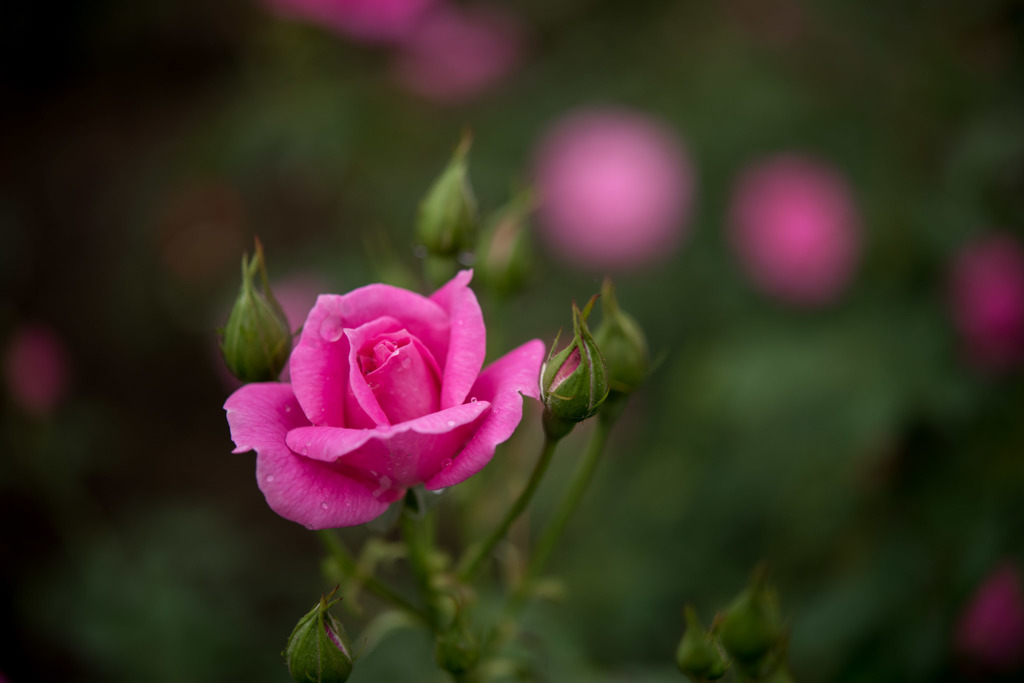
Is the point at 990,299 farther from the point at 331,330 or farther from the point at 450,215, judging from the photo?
the point at 331,330

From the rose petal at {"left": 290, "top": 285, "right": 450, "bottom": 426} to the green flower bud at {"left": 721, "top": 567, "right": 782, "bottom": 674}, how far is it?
0.46 meters

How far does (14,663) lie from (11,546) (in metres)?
0.46

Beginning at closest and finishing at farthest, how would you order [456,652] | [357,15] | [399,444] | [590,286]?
[399,444]
[456,652]
[357,15]
[590,286]

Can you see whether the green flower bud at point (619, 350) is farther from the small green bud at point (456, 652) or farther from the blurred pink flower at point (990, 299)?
the blurred pink flower at point (990, 299)

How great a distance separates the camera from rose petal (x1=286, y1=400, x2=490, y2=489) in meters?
0.59

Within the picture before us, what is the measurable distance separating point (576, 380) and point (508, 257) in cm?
37

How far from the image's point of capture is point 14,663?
1852mm

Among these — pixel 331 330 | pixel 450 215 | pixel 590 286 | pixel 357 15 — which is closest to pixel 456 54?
pixel 357 15

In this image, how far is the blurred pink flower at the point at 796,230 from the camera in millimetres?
2141

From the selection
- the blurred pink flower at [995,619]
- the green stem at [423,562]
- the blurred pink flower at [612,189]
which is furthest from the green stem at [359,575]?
the blurred pink flower at [612,189]

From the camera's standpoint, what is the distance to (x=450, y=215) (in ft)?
3.02

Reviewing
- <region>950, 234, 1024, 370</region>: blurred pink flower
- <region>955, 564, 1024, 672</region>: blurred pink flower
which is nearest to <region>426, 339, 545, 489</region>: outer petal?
<region>955, 564, 1024, 672</region>: blurred pink flower

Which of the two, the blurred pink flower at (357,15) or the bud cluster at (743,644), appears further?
the blurred pink flower at (357,15)

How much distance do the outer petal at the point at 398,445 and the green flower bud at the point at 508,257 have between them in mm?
391
